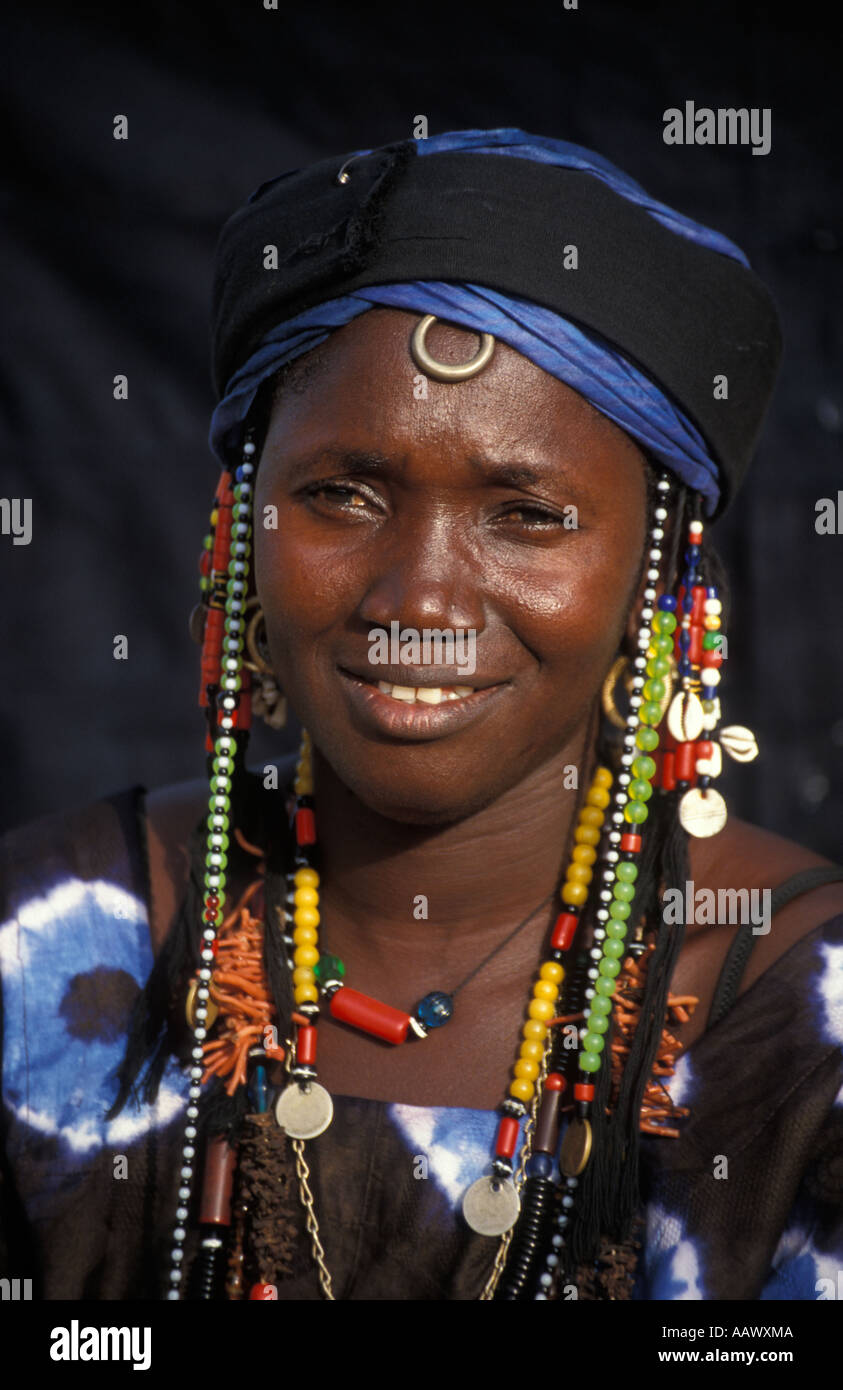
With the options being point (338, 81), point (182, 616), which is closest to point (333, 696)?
point (182, 616)

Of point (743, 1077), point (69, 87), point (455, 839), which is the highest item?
point (69, 87)

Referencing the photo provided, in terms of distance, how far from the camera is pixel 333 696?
7.26 feet

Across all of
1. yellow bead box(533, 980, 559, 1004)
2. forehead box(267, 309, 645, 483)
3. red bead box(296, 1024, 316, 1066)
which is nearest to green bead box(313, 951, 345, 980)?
red bead box(296, 1024, 316, 1066)

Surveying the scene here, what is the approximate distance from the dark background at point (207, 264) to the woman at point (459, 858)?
1242 millimetres

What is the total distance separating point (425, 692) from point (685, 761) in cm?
49

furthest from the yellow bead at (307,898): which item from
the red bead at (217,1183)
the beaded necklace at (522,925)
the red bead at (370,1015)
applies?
the red bead at (217,1183)

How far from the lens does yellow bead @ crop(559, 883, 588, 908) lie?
2416 millimetres

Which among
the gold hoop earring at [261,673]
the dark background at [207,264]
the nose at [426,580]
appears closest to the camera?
the nose at [426,580]

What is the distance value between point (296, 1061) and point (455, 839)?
0.44 meters

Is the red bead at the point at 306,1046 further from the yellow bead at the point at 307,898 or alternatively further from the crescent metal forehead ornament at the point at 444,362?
the crescent metal forehead ornament at the point at 444,362

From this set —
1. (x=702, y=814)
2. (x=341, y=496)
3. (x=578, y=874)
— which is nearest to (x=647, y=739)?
(x=702, y=814)

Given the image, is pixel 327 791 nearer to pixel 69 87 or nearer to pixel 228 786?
pixel 228 786

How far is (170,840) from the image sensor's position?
2688 millimetres

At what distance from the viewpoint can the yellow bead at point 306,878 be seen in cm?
251
